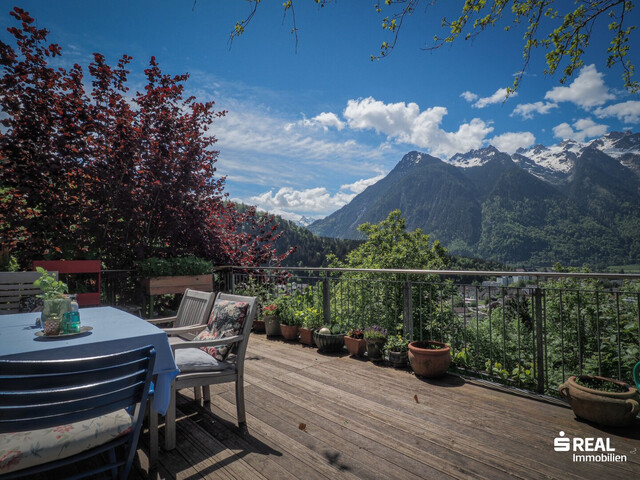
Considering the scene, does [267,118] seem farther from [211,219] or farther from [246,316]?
[246,316]

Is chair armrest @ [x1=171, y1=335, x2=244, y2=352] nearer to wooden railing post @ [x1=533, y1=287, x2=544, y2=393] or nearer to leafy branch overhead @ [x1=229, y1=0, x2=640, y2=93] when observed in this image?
wooden railing post @ [x1=533, y1=287, x2=544, y2=393]

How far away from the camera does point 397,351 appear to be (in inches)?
146

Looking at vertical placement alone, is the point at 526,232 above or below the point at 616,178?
below

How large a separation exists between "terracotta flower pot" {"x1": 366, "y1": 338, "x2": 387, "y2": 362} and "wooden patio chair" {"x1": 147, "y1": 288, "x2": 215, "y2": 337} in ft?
6.59

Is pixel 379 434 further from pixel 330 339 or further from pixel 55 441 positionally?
pixel 330 339

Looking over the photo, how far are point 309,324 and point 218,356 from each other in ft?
8.05

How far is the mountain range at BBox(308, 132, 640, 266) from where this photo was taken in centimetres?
11579

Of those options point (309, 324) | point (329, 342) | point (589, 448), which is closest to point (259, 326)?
point (309, 324)

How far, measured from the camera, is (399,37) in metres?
3.22

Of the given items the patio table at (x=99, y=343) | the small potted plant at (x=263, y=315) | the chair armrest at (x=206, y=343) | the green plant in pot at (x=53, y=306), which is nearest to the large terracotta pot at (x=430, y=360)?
the chair armrest at (x=206, y=343)

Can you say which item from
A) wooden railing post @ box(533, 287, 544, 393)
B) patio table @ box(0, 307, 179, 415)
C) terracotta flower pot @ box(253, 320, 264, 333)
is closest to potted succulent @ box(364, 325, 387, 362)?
A: wooden railing post @ box(533, 287, 544, 393)

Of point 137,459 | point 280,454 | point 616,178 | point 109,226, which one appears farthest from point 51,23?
point 616,178

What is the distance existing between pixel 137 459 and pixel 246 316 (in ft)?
3.44

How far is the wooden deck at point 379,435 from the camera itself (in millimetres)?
1857
